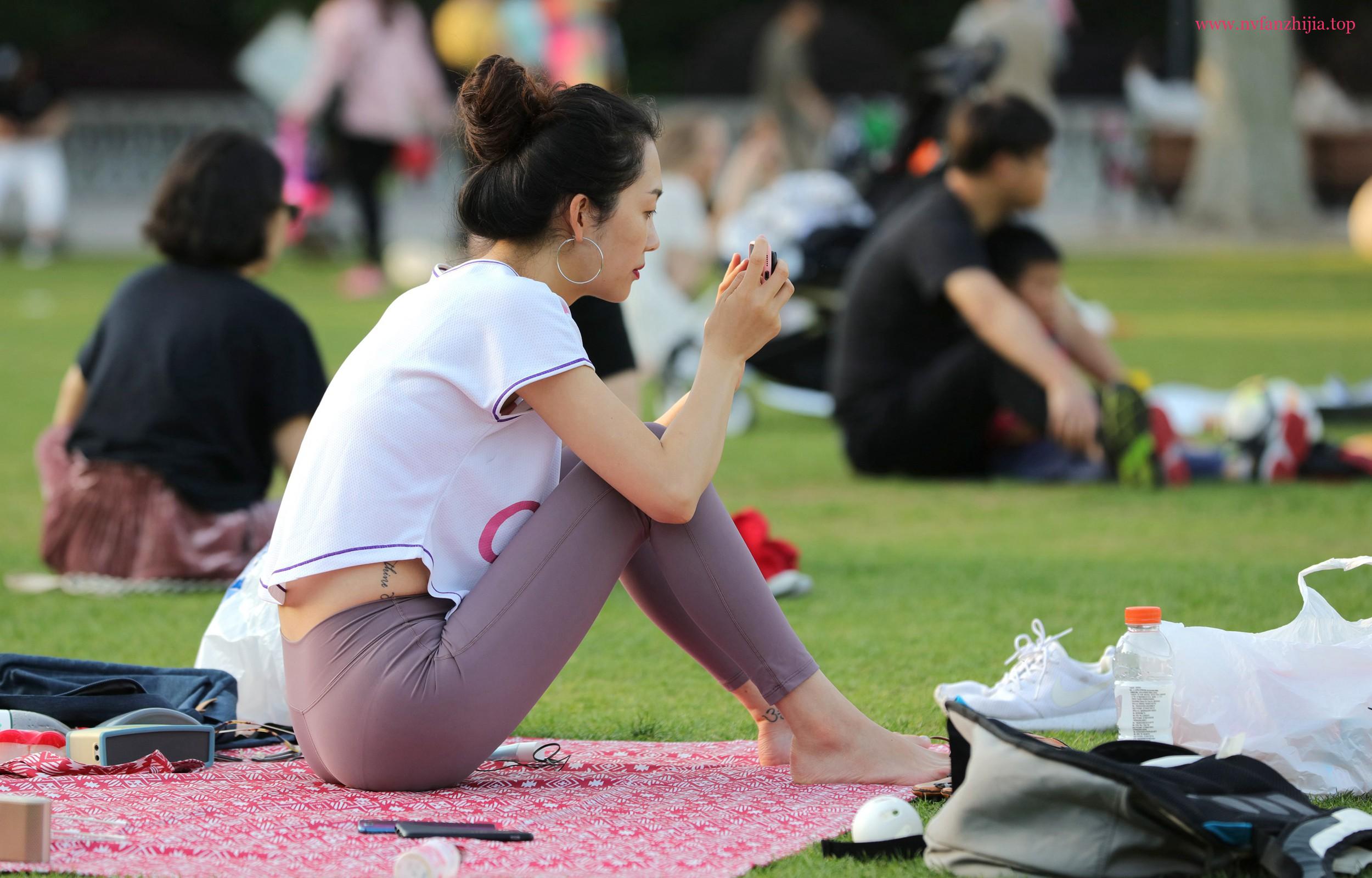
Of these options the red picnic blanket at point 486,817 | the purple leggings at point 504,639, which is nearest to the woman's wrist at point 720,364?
the purple leggings at point 504,639

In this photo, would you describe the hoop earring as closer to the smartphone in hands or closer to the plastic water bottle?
the smartphone in hands

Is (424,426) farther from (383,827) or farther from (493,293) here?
(383,827)

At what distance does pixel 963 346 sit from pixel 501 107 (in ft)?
12.4

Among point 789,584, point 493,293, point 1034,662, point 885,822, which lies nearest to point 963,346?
point 789,584

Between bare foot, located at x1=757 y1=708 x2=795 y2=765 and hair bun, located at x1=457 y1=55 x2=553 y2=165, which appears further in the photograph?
A: bare foot, located at x1=757 y1=708 x2=795 y2=765

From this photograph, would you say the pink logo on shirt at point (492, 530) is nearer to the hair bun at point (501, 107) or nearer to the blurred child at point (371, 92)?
the hair bun at point (501, 107)

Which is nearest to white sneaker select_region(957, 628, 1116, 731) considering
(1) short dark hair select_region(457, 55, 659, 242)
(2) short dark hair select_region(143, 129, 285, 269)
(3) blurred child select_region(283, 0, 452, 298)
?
(1) short dark hair select_region(457, 55, 659, 242)

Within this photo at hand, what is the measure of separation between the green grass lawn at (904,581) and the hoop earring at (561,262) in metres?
0.95

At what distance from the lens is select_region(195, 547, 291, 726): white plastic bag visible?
11.0 feet

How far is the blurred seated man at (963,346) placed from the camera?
20.0 feet

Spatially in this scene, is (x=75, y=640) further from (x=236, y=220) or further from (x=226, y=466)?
(x=236, y=220)

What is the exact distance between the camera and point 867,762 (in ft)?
9.56

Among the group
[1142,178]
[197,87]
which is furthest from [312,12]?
[1142,178]

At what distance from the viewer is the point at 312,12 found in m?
26.0
